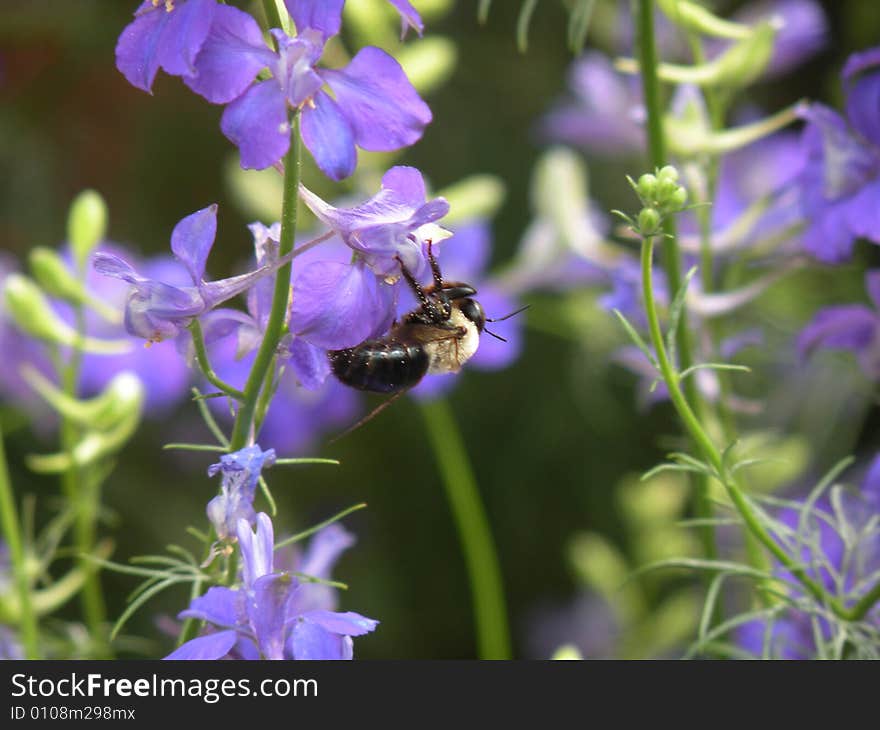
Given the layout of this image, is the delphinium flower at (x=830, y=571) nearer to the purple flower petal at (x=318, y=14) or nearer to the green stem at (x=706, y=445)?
the green stem at (x=706, y=445)

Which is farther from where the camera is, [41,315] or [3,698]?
[41,315]

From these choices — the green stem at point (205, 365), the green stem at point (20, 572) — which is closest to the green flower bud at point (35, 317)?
the green stem at point (20, 572)

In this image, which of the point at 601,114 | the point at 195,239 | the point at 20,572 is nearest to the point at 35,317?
the point at 20,572

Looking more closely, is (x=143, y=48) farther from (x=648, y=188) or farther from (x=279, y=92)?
(x=648, y=188)

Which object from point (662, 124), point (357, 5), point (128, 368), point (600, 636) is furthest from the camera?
point (600, 636)

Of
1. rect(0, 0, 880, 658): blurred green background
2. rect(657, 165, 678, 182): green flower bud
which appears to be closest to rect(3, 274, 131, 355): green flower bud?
rect(657, 165, 678, 182): green flower bud

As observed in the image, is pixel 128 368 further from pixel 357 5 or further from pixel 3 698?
pixel 3 698

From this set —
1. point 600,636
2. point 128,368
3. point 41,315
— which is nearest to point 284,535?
point 128,368
